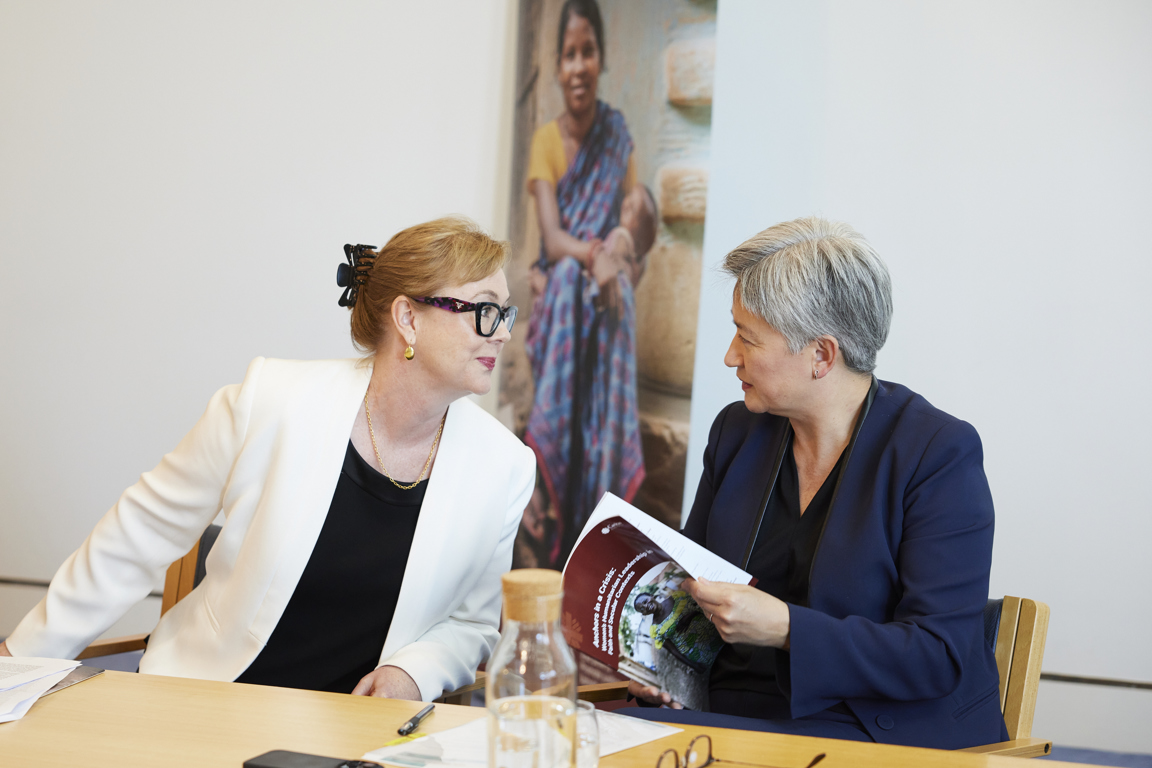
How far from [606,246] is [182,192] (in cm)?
181

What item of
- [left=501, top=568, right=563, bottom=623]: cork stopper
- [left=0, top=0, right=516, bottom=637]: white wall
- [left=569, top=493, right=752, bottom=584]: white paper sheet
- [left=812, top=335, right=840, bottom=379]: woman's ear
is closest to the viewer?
[left=501, top=568, right=563, bottom=623]: cork stopper

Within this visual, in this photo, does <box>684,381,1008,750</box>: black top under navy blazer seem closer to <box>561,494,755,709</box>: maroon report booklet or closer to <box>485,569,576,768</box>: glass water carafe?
<box>561,494,755,709</box>: maroon report booklet

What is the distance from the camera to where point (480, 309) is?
199 centimetres

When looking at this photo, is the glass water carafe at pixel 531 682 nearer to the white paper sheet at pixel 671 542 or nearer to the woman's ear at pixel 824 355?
the white paper sheet at pixel 671 542

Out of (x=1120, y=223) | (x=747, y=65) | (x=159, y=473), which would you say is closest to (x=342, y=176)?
(x=747, y=65)

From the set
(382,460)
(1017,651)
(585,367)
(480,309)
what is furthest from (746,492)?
(585,367)

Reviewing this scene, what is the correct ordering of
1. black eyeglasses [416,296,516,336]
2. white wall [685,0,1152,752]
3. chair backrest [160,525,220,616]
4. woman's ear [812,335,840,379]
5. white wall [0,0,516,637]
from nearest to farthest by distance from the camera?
1. woman's ear [812,335,840,379]
2. black eyeglasses [416,296,516,336]
3. chair backrest [160,525,220,616]
4. white wall [685,0,1152,752]
5. white wall [0,0,516,637]

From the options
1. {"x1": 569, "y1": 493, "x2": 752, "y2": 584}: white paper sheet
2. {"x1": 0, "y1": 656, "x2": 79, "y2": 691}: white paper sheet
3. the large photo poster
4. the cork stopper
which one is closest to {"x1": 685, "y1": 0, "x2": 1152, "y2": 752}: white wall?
the large photo poster

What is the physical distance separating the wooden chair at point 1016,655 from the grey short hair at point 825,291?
56 centimetres

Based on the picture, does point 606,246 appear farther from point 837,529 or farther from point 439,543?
point 837,529

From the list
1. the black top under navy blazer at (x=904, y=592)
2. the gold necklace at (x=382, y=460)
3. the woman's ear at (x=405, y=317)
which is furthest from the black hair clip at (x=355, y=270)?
the black top under navy blazer at (x=904, y=592)

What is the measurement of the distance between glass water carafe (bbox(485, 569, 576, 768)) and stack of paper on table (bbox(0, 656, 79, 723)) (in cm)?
76

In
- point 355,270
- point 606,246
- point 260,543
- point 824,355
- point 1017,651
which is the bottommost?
point 1017,651

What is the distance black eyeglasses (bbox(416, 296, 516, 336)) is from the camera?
77.9 inches
